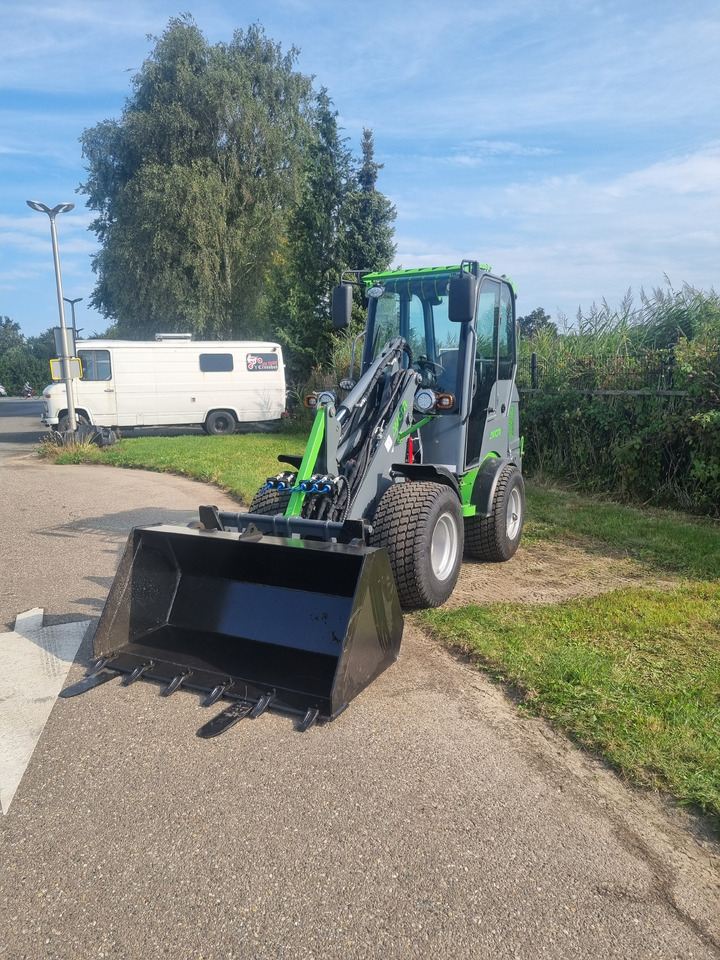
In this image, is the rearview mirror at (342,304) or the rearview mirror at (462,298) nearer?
the rearview mirror at (462,298)

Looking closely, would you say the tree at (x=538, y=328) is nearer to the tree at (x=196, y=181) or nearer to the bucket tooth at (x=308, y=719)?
the bucket tooth at (x=308, y=719)

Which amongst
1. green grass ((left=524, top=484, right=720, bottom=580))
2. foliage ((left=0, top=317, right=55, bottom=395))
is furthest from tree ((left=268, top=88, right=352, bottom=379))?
foliage ((left=0, top=317, right=55, bottom=395))

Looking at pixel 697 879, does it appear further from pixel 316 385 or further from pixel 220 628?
pixel 316 385

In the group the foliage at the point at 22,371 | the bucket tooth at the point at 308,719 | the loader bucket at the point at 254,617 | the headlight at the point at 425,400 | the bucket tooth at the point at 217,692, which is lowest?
the bucket tooth at the point at 308,719

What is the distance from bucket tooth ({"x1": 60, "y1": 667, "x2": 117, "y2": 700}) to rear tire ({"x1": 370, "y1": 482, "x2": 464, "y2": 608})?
1822mm

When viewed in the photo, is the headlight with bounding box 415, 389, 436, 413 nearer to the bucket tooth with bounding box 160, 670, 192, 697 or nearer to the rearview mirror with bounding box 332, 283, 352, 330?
the rearview mirror with bounding box 332, 283, 352, 330

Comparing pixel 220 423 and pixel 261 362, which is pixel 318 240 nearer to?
pixel 261 362

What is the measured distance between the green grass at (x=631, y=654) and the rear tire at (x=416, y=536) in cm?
25

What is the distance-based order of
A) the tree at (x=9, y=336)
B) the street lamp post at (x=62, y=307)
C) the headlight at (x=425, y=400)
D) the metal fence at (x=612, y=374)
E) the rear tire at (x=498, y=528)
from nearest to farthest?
the headlight at (x=425, y=400)
the rear tire at (x=498, y=528)
the metal fence at (x=612, y=374)
the street lamp post at (x=62, y=307)
the tree at (x=9, y=336)

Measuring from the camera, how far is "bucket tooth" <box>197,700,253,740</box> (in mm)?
3385

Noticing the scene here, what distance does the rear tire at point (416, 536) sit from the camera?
4.62 m

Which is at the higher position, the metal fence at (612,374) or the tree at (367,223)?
the tree at (367,223)

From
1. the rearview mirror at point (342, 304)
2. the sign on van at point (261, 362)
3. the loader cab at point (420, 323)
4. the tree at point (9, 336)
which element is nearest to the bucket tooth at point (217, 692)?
the loader cab at point (420, 323)

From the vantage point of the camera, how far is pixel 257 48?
29453 mm
